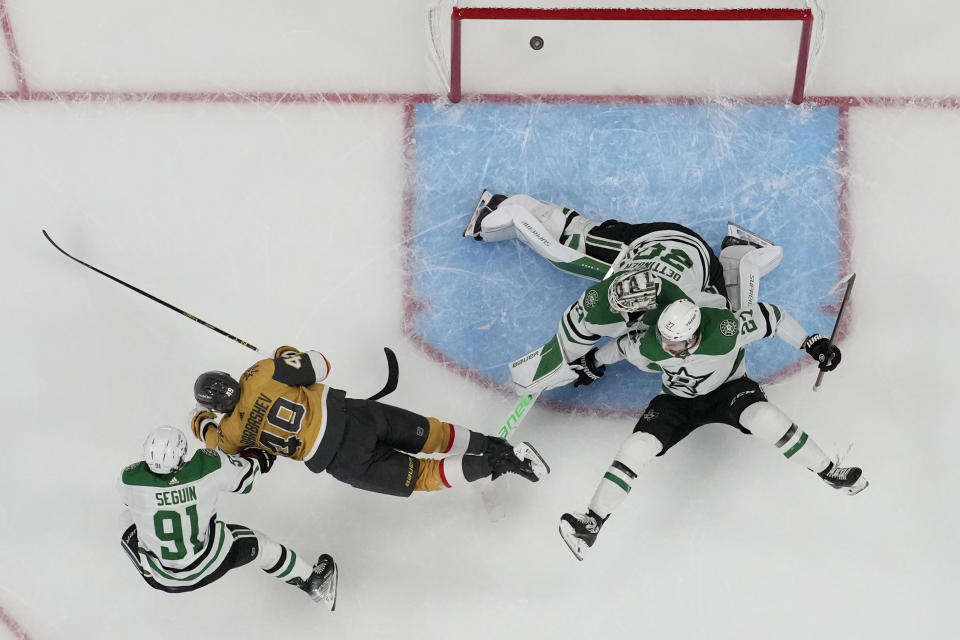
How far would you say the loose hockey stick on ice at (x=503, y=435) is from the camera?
471 centimetres

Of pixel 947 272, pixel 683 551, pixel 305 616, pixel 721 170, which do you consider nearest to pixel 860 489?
pixel 683 551

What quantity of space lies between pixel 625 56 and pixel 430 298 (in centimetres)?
146

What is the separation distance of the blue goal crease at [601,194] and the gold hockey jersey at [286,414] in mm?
853

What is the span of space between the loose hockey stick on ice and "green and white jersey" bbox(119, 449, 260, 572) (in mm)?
1067

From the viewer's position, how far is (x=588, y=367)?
4605 mm

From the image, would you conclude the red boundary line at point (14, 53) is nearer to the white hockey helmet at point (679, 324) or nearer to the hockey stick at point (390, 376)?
the hockey stick at point (390, 376)

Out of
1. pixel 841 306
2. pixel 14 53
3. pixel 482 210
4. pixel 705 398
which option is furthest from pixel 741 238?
pixel 14 53

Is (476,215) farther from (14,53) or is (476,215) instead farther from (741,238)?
(14,53)

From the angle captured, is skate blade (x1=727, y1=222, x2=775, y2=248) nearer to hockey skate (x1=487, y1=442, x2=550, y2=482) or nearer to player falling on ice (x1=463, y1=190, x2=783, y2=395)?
player falling on ice (x1=463, y1=190, x2=783, y2=395)

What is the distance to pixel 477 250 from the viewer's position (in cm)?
496

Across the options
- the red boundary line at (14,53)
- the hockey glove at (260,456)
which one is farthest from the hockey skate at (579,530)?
the red boundary line at (14,53)

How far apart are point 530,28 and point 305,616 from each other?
2.88 meters

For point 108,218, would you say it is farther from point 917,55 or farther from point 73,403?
point 917,55

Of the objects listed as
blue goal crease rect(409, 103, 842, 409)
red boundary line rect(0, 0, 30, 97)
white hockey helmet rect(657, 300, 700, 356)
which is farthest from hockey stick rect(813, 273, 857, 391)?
red boundary line rect(0, 0, 30, 97)
